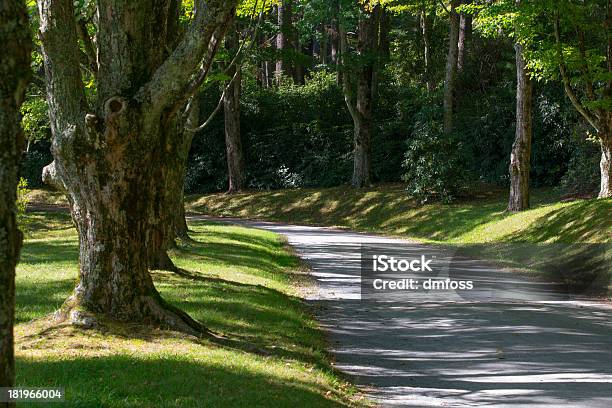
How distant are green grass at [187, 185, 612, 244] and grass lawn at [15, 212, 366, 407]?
9.73m

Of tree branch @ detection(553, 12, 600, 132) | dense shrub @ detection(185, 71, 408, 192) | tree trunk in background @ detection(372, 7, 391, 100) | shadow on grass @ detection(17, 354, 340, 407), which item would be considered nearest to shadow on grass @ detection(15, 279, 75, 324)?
shadow on grass @ detection(17, 354, 340, 407)

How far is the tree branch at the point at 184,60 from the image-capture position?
936 centimetres

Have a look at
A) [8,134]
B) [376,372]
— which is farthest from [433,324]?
[8,134]

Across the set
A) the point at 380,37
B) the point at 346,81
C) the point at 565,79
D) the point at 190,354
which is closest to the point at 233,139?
the point at 346,81

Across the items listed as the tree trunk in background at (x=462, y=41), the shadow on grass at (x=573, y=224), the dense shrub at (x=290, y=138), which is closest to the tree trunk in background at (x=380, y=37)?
the dense shrub at (x=290, y=138)

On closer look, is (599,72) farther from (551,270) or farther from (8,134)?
(8,134)

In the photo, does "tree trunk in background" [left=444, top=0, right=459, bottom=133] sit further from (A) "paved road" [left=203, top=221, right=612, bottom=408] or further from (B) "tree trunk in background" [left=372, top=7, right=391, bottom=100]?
(A) "paved road" [left=203, top=221, right=612, bottom=408]

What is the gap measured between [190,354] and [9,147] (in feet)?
14.4

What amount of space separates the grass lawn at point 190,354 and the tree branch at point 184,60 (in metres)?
2.70

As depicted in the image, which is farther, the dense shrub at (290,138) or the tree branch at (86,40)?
the dense shrub at (290,138)

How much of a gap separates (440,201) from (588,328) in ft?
68.6

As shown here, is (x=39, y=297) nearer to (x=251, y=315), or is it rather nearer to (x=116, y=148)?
(x=251, y=315)

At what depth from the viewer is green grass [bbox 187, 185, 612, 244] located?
70.0 feet

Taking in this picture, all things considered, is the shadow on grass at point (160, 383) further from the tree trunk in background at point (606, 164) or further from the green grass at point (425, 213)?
the tree trunk in background at point (606, 164)
